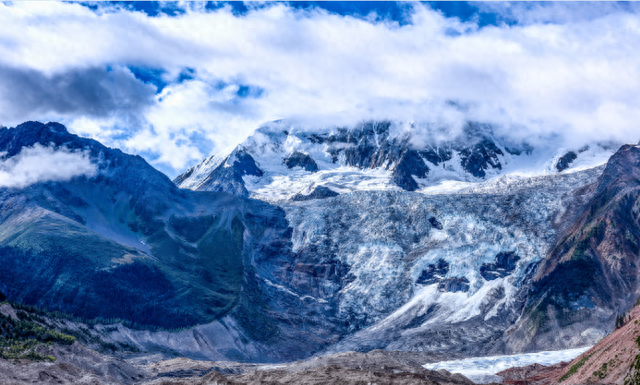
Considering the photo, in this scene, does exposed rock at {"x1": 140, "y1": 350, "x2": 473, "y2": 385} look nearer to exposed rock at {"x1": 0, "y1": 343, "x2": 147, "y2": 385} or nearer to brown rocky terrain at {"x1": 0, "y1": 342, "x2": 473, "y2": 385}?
brown rocky terrain at {"x1": 0, "y1": 342, "x2": 473, "y2": 385}

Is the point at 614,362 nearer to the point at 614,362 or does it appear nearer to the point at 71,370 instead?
the point at 614,362

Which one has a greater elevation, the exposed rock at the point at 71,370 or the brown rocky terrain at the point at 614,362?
the brown rocky terrain at the point at 614,362

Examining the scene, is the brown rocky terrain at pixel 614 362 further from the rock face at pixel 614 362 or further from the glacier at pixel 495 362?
the glacier at pixel 495 362

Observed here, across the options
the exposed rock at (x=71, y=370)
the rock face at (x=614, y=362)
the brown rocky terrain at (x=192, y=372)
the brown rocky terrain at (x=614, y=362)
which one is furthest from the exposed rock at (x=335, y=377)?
the rock face at (x=614, y=362)

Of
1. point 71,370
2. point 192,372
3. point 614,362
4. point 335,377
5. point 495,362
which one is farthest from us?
point 495,362

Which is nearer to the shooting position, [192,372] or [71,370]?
[71,370]

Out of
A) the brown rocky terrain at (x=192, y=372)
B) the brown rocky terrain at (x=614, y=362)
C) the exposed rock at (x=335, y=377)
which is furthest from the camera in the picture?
the brown rocky terrain at (x=192, y=372)

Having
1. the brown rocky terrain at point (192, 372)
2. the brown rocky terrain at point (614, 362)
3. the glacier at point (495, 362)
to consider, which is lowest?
the glacier at point (495, 362)

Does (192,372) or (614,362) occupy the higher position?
(614,362)

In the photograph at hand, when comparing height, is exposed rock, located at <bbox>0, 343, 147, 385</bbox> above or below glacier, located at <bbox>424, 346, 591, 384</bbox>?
above

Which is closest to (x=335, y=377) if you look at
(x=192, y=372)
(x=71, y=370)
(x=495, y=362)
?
(x=71, y=370)

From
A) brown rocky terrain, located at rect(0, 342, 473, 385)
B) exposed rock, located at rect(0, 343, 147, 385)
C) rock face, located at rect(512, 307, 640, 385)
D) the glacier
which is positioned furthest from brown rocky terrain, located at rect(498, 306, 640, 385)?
exposed rock, located at rect(0, 343, 147, 385)

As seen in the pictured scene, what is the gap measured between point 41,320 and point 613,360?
128m

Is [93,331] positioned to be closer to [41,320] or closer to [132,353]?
[132,353]
